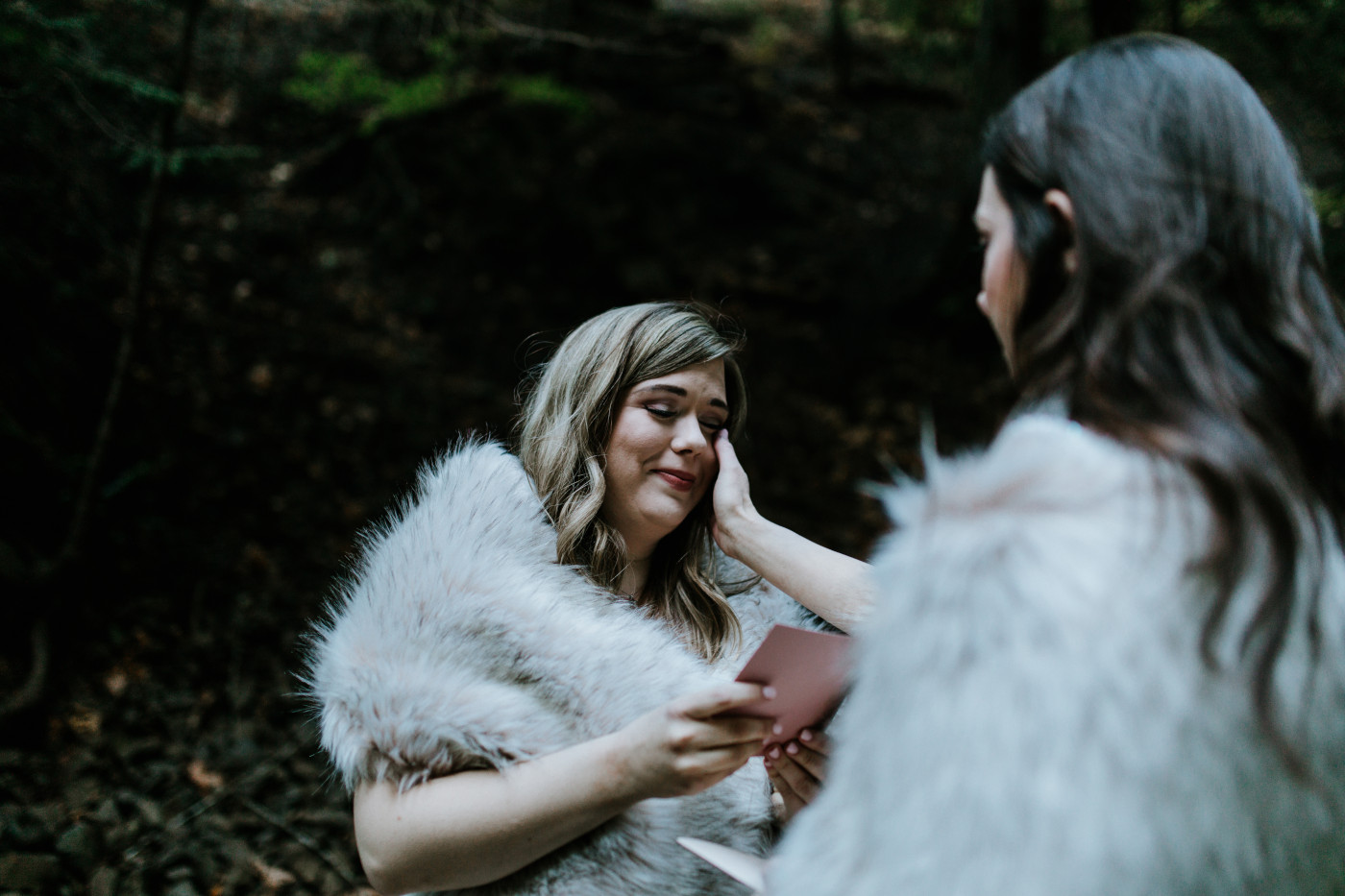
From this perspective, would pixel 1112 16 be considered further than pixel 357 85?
No

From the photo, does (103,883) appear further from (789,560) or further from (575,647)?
(789,560)

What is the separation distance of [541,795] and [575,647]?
1.05 feet

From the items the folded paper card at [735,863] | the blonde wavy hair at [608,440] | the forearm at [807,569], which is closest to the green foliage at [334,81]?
the blonde wavy hair at [608,440]

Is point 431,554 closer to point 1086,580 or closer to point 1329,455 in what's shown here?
point 1086,580

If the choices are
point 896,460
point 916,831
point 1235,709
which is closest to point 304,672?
point 916,831

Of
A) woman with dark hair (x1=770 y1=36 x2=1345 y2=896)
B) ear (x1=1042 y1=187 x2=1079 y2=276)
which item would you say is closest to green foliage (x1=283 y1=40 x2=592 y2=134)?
ear (x1=1042 y1=187 x2=1079 y2=276)

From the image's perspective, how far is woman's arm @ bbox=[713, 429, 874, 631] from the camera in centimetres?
200

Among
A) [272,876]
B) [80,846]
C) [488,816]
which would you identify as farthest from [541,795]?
[80,846]

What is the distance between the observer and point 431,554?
176cm

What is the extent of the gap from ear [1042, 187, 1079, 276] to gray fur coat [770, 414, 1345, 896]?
1.00 ft

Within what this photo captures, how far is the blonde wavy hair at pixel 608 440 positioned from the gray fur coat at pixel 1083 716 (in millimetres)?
1059

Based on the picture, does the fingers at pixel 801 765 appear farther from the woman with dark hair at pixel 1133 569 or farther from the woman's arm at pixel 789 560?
the woman with dark hair at pixel 1133 569

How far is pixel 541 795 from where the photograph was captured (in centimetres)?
150

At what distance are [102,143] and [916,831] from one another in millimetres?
5131
